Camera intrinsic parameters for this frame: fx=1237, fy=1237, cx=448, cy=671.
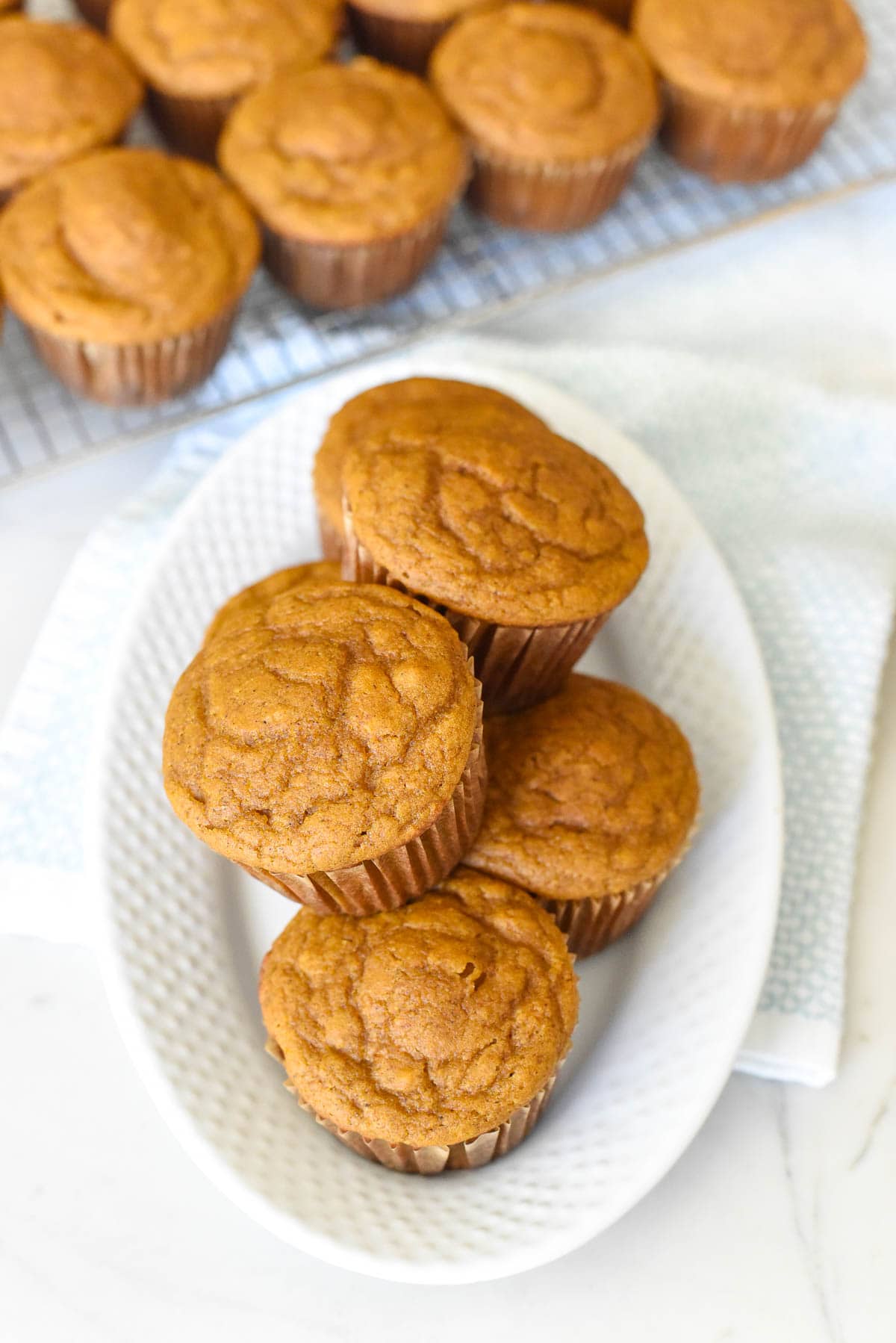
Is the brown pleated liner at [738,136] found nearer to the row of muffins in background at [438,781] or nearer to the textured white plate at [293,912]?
the textured white plate at [293,912]

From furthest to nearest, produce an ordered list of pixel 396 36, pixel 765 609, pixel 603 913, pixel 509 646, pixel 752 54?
pixel 396 36 < pixel 752 54 < pixel 765 609 < pixel 603 913 < pixel 509 646

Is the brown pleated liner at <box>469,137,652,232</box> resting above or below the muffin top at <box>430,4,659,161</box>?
below

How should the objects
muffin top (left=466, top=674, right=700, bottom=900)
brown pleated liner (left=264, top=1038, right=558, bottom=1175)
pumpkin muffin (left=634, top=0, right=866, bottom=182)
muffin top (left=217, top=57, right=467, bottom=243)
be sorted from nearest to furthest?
brown pleated liner (left=264, top=1038, right=558, bottom=1175)
muffin top (left=466, top=674, right=700, bottom=900)
muffin top (left=217, top=57, right=467, bottom=243)
pumpkin muffin (left=634, top=0, right=866, bottom=182)

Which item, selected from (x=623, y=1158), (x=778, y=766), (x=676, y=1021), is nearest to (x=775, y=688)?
(x=778, y=766)

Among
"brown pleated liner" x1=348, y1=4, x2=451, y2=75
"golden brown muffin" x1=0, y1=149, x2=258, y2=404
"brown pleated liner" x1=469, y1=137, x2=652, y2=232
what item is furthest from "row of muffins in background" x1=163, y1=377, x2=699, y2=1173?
"brown pleated liner" x1=348, y1=4, x2=451, y2=75

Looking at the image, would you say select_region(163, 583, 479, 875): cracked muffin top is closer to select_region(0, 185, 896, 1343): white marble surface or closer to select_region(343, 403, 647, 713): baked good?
select_region(343, 403, 647, 713): baked good

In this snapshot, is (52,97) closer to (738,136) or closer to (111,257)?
(111,257)

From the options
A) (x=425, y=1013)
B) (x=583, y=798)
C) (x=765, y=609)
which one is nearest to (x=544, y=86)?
(x=765, y=609)
